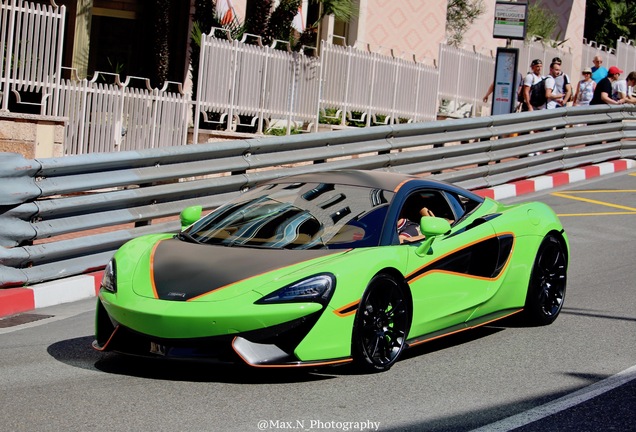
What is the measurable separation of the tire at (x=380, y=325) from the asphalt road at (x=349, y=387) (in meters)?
0.11

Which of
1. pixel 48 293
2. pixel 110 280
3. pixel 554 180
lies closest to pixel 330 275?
pixel 110 280

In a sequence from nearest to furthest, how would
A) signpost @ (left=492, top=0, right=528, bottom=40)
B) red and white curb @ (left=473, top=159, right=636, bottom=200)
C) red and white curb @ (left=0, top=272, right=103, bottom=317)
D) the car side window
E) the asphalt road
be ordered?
the asphalt road < the car side window < red and white curb @ (left=0, top=272, right=103, bottom=317) < red and white curb @ (left=473, top=159, right=636, bottom=200) < signpost @ (left=492, top=0, right=528, bottom=40)

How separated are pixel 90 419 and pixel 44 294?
3707mm

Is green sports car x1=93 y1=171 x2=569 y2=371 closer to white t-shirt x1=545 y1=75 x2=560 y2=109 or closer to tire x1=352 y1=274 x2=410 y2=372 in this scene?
tire x1=352 y1=274 x2=410 y2=372

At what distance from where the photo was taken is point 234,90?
1623cm

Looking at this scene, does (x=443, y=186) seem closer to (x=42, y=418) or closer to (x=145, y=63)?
(x=42, y=418)

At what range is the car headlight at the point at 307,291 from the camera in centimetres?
631

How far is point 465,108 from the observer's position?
2341 cm

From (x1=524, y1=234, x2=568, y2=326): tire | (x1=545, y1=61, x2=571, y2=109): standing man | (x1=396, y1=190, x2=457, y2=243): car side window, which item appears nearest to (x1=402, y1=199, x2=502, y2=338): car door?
(x1=396, y1=190, x2=457, y2=243): car side window

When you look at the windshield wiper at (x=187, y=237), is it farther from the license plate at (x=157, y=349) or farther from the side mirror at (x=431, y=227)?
the side mirror at (x=431, y=227)

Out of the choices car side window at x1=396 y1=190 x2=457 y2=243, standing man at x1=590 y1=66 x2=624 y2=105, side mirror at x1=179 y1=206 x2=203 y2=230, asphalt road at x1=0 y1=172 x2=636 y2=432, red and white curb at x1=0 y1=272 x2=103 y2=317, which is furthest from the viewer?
standing man at x1=590 y1=66 x2=624 y2=105

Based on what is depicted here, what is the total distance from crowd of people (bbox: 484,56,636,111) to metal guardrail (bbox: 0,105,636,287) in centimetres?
235

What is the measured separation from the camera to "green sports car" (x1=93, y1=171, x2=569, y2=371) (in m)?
6.26

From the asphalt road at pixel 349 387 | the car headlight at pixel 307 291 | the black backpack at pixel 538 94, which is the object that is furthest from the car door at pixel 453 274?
the black backpack at pixel 538 94
